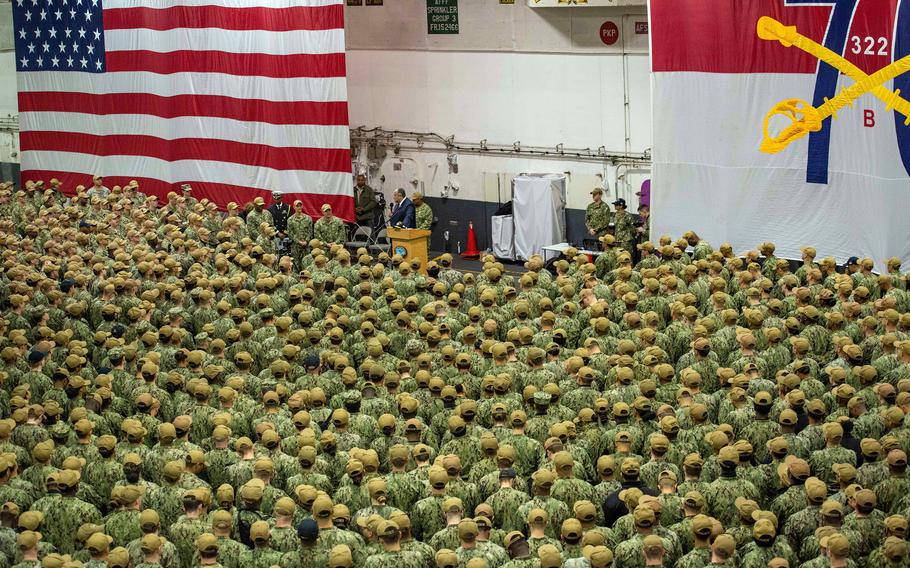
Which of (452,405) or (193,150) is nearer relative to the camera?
(452,405)

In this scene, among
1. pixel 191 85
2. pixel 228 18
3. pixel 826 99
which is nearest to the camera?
pixel 826 99

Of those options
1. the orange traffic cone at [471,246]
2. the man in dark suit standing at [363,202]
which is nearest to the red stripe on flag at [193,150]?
the man in dark suit standing at [363,202]

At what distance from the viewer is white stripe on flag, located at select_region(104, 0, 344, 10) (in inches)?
835

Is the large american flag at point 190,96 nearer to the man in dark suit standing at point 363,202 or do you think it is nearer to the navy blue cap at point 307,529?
the man in dark suit standing at point 363,202

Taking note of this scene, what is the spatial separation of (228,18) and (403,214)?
5578 millimetres

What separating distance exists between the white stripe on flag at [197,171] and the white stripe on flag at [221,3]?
2.93 metres

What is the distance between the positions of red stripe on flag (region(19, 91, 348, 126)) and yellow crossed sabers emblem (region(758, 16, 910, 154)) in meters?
7.60

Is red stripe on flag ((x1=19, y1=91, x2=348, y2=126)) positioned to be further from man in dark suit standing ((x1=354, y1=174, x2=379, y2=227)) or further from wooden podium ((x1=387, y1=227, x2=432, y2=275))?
wooden podium ((x1=387, y1=227, x2=432, y2=275))

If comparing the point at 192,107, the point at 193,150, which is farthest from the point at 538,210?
the point at 192,107

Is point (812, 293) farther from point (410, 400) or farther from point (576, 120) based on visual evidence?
point (576, 120)

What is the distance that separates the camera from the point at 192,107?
2380 cm

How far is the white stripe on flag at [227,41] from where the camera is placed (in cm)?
2117

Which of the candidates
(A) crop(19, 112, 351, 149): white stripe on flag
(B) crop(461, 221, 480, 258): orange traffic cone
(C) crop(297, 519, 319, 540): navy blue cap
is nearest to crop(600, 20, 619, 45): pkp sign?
(B) crop(461, 221, 480, 258): orange traffic cone

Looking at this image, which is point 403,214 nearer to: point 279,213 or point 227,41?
point 279,213
